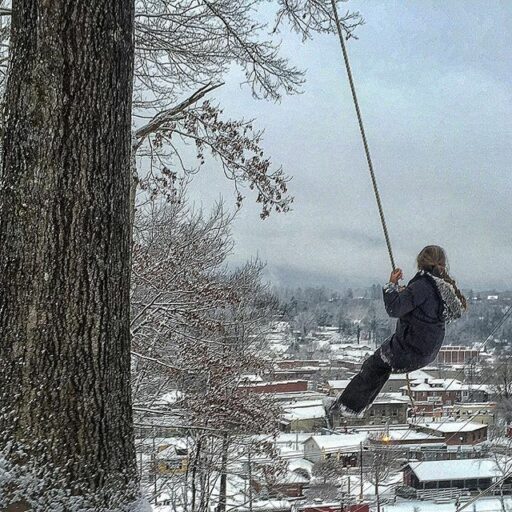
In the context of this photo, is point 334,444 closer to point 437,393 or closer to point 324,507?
point 324,507

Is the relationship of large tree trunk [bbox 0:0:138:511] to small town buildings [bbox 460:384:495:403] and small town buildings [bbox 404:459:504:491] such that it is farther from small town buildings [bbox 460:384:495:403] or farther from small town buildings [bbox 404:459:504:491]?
small town buildings [bbox 404:459:504:491]

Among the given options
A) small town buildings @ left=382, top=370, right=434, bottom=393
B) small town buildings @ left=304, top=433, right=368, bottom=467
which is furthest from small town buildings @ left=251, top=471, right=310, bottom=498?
small town buildings @ left=382, top=370, right=434, bottom=393

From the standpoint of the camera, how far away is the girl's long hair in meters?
3.95

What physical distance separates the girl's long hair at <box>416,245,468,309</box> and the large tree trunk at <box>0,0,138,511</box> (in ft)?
7.72

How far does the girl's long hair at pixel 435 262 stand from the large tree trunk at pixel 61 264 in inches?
92.6

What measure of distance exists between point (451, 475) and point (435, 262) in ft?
44.8

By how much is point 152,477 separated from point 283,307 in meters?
5.84

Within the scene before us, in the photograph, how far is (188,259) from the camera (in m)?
8.78

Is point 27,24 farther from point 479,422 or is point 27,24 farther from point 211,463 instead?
point 479,422

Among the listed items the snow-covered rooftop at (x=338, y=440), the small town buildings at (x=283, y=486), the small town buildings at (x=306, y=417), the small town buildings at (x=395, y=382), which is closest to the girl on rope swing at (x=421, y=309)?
the small town buildings at (x=395, y=382)

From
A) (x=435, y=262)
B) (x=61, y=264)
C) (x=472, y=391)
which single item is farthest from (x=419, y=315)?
(x=472, y=391)

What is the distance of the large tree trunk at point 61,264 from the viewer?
6.99ft

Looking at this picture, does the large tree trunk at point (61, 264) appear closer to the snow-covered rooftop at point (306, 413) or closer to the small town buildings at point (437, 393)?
the small town buildings at point (437, 393)

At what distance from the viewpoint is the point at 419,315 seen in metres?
4.02
